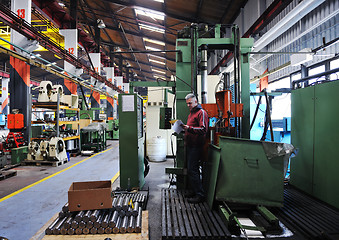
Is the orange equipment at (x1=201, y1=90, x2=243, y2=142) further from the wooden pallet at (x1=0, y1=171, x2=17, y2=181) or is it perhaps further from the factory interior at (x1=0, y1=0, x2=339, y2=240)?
the wooden pallet at (x1=0, y1=171, x2=17, y2=181)

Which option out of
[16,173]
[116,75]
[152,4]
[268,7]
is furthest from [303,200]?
[116,75]

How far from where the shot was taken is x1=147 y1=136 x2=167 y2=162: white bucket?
20.3ft

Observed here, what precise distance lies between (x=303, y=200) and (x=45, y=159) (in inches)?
250

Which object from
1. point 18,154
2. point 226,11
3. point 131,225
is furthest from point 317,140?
point 18,154

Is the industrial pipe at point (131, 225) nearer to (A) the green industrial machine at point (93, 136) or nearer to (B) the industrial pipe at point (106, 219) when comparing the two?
(B) the industrial pipe at point (106, 219)

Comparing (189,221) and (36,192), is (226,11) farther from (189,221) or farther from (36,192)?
(36,192)

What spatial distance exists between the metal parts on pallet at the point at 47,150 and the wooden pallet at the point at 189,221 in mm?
4116

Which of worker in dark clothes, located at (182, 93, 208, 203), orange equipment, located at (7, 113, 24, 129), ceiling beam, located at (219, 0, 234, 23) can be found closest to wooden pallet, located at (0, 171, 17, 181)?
orange equipment, located at (7, 113, 24, 129)

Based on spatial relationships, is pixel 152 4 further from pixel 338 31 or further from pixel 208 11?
pixel 338 31

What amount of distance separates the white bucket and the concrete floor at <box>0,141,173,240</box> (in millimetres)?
205

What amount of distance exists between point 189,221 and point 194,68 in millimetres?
2457

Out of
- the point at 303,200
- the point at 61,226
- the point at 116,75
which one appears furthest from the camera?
the point at 116,75

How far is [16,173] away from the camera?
4.77 meters

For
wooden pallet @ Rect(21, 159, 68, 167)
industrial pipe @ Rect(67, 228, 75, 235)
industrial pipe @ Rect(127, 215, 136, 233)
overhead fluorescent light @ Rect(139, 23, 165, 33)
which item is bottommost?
wooden pallet @ Rect(21, 159, 68, 167)
